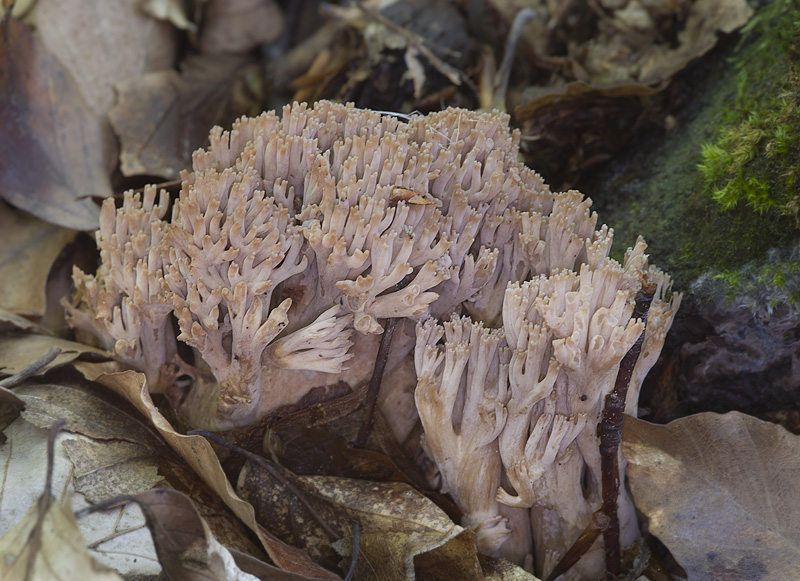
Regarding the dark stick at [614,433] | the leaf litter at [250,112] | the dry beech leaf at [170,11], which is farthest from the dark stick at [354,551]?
the dry beech leaf at [170,11]

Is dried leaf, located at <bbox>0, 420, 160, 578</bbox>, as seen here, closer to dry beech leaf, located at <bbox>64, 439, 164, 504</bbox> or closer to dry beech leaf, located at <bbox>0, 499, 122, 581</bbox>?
dry beech leaf, located at <bbox>64, 439, 164, 504</bbox>

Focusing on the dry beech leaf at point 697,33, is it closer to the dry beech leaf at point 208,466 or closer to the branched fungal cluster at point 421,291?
the branched fungal cluster at point 421,291

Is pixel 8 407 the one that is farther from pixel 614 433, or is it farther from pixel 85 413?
pixel 614 433

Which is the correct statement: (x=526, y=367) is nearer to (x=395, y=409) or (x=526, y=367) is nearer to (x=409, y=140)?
(x=395, y=409)

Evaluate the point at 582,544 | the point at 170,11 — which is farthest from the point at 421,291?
the point at 170,11

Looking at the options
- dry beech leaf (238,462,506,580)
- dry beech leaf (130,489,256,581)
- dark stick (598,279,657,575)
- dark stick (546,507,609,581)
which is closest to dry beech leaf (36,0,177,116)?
dry beech leaf (238,462,506,580)
